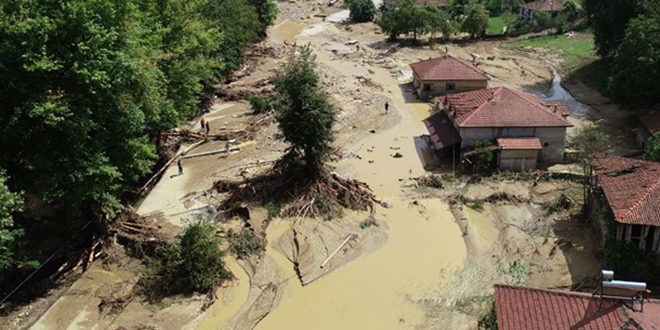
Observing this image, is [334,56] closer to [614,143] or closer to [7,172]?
[614,143]

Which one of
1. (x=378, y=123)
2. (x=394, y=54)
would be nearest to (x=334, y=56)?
(x=394, y=54)

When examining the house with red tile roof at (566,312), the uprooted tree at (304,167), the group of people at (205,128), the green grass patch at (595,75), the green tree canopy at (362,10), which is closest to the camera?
the house with red tile roof at (566,312)

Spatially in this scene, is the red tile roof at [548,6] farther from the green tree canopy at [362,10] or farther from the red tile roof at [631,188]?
the red tile roof at [631,188]

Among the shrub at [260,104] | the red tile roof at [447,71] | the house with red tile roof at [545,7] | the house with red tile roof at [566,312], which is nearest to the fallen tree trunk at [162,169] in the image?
the shrub at [260,104]

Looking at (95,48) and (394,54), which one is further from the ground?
(95,48)

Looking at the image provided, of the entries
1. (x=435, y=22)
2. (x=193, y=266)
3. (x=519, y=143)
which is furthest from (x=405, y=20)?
(x=193, y=266)

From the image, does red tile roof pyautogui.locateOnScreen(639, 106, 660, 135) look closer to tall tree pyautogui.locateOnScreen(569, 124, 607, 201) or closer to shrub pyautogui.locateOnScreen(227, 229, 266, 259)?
tall tree pyautogui.locateOnScreen(569, 124, 607, 201)
